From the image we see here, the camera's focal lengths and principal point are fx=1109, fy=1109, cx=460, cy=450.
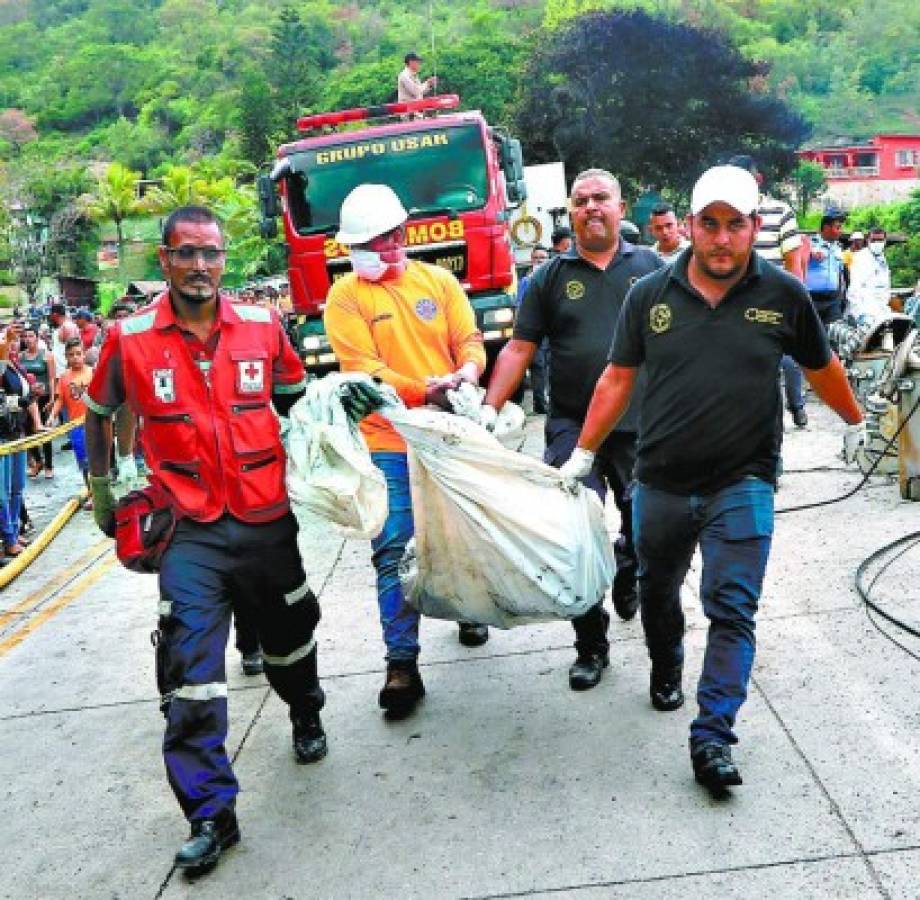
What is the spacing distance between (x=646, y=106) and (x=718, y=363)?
47253 millimetres

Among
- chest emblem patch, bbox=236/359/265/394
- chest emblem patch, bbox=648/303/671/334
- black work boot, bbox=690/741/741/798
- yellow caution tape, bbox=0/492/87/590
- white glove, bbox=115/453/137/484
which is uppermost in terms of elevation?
chest emblem patch, bbox=648/303/671/334

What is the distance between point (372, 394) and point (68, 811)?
1.78m

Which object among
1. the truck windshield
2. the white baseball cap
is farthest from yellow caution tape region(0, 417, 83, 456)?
the white baseball cap

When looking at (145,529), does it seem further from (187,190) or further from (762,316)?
(187,190)

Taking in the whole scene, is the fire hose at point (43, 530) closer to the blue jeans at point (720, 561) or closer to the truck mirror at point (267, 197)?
the truck mirror at point (267, 197)

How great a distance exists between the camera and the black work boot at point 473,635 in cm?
499

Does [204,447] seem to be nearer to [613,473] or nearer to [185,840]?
[185,840]

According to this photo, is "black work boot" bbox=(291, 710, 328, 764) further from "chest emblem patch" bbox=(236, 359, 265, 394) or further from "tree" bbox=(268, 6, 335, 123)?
"tree" bbox=(268, 6, 335, 123)

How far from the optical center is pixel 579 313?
4.55 meters

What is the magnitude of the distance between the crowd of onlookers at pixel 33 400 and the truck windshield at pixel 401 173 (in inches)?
90.9

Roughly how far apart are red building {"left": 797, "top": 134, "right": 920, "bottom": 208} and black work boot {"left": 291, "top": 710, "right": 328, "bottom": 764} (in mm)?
77732

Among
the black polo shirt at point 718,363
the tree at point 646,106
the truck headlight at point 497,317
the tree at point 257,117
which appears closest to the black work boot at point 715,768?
the black polo shirt at point 718,363

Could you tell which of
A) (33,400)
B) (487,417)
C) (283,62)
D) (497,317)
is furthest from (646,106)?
(487,417)

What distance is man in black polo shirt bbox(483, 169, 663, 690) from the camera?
4457 millimetres
